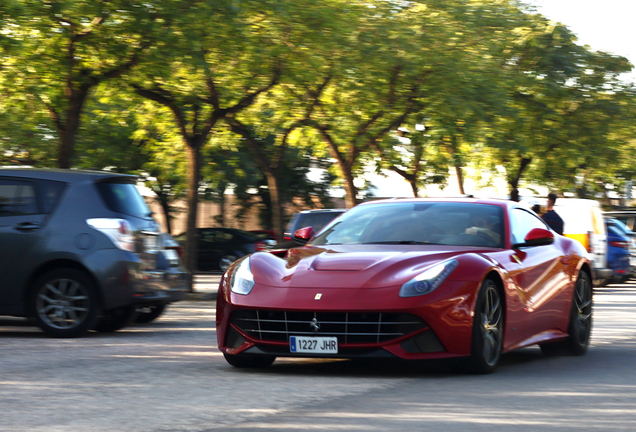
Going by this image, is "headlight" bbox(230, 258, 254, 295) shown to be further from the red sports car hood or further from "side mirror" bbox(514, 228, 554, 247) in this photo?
"side mirror" bbox(514, 228, 554, 247)

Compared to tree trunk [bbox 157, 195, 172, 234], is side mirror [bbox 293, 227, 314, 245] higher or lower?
higher

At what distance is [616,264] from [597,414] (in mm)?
17833

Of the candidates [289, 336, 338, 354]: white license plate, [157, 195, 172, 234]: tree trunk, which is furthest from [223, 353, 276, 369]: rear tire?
[157, 195, 172, 234]: tree trunk

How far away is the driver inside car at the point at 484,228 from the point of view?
8.23 m

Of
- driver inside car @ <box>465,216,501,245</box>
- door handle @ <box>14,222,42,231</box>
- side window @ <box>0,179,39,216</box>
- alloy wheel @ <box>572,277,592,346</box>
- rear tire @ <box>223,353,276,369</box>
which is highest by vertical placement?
side window @ <box>0,179,39,216</box>

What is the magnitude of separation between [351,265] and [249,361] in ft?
3.93

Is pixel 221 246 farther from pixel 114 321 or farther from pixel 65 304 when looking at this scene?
pixel 65 304

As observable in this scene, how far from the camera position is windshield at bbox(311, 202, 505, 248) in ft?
26.8

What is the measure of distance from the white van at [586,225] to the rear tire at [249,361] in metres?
14.3

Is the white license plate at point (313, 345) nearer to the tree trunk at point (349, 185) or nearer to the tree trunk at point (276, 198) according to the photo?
the tree trunk at point (276, 198)

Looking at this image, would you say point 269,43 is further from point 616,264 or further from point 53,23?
point 616,264

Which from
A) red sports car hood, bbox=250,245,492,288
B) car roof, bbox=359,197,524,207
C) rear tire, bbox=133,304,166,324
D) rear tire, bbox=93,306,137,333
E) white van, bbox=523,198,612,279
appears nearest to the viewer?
red sports car hood, bbox=250,245,492,288

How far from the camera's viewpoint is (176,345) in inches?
388

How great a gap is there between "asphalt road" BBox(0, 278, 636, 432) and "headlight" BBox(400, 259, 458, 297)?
2.16ft
